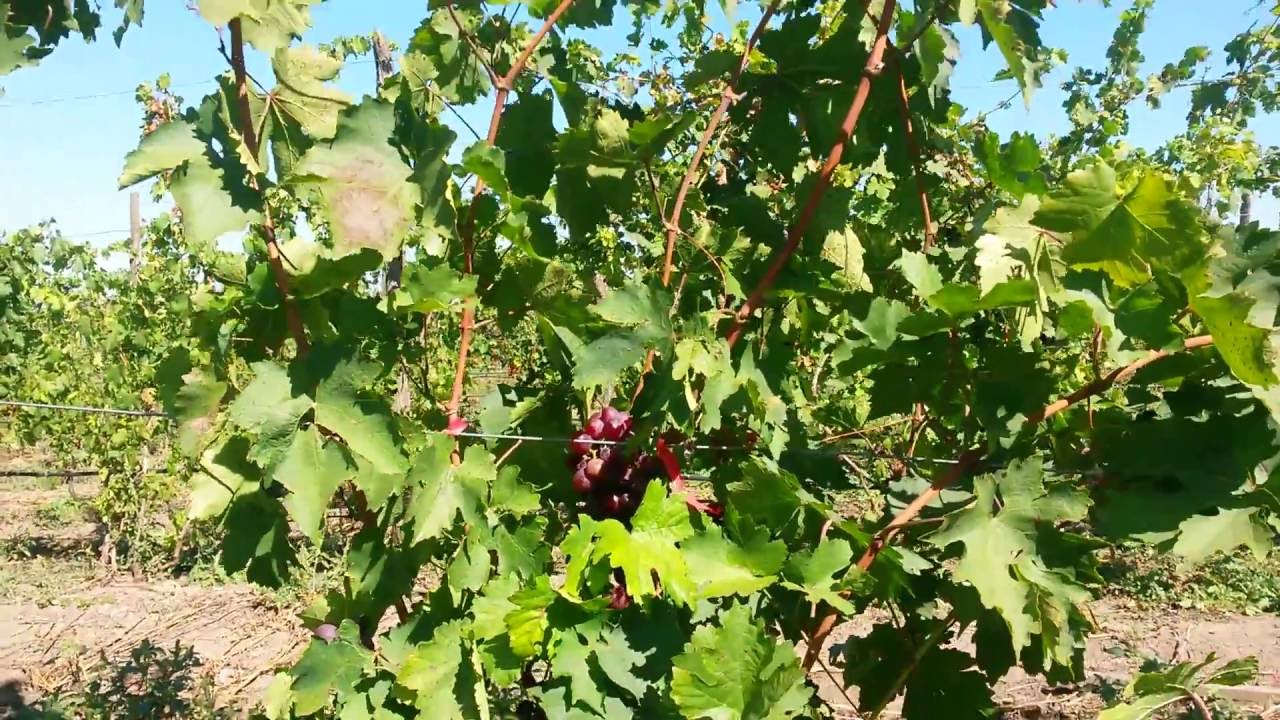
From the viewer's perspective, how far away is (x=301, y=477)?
1.45 metres

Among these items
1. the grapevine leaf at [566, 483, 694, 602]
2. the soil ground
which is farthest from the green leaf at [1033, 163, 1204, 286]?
the soil ground

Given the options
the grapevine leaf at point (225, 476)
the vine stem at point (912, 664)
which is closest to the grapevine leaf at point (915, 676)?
the vine stem at point (912, 664)

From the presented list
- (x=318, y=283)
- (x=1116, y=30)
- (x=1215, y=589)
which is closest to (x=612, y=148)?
(x=318, y=283)

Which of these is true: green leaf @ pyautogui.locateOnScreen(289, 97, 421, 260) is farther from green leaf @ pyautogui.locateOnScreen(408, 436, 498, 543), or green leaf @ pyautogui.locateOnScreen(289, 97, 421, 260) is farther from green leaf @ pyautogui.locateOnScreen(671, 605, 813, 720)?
green leaf @ pyautogui.locateOnScreen(671, 605, 813, 720)

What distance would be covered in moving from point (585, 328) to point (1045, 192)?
2.35ft

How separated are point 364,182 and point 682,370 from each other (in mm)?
535

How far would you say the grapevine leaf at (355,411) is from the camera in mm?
1481

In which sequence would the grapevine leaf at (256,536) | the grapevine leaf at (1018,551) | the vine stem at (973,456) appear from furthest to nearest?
1. the grapevine leaf at (256,536)
2. the vine stem at (973,456)
3. the grapevine leaf at (1018,551)

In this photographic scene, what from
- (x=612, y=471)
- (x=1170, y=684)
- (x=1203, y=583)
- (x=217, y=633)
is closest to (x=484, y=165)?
(x=612, y=471)

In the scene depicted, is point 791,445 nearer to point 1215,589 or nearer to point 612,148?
point 612,148

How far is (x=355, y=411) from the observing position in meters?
1.49

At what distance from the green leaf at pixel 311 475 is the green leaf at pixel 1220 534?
1.20m

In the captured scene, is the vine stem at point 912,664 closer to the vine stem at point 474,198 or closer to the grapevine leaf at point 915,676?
the grapevine leaf at point 915,676

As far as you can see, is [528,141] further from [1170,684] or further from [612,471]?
[1170,684]
